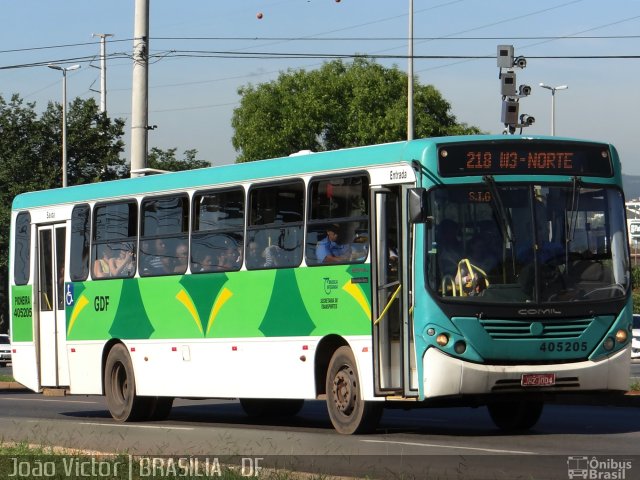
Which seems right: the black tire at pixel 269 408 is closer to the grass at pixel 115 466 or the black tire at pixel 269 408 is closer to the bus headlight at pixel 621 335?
the bus headlight at pixel 621 335

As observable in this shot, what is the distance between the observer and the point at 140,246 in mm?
20625

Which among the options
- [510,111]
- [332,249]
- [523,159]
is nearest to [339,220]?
[332,249]

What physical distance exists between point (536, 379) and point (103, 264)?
27.2 feet

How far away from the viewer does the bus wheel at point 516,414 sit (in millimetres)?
17141

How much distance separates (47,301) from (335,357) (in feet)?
24.4

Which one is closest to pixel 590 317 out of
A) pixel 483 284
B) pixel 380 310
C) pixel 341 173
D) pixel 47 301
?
pixel 483 284

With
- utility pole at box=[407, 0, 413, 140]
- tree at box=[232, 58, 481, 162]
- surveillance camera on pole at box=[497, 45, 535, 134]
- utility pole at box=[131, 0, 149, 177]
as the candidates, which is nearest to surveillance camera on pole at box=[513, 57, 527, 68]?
surveillance camera on pole at box=[497, 45, 535, 134]

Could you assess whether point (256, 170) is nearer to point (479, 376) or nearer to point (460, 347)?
point (460, 347)

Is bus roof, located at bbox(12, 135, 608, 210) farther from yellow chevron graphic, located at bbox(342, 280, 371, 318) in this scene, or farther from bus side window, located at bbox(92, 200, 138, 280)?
yellow chevron graphic, located at bbox(342, 280, 371, 318)

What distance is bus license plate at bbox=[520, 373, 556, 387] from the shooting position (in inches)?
601

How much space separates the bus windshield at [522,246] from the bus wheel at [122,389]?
674 cm

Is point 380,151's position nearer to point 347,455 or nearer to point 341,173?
point 341,173

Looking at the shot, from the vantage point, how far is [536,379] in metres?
15.3

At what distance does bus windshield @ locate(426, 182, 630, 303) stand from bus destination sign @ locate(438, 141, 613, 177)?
0.58 ft
